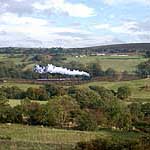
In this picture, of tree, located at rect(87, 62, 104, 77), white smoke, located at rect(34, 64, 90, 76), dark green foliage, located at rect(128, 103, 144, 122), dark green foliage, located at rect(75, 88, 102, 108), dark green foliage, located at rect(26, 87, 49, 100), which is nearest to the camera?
dark green foliage, located at rect(128, 103, 144, 122)

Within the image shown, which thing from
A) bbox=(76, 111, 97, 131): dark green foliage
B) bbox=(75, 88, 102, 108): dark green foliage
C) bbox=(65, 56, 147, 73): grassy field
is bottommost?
bbox=(76, 111, 97, 131): dark green foliage

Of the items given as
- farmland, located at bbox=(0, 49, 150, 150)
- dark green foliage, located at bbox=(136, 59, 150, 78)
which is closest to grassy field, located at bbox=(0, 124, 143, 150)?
farmland, located at bbox=(0, 49, 150, 150)

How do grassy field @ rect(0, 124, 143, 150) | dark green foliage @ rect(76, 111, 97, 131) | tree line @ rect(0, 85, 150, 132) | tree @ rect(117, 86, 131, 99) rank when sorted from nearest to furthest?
grassy field @ rect(0, 124, 143, 150), dark green foliage @ rect(76, 111, 97, 131), tree line @ rect(0, 85, 150, 132), tree @ rect(117, 86, 131, 99)

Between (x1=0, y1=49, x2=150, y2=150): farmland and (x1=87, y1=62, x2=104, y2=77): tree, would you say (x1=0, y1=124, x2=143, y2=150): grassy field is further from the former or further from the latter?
(x1=87, y1=62, x2=104, y2=77): tree

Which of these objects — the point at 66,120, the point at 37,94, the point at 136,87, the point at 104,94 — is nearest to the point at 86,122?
the point at 66,120

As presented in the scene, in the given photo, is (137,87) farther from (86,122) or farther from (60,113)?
(86,122)

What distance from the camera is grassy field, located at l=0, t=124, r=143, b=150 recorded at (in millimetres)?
44628

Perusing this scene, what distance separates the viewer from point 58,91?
94.4 metres

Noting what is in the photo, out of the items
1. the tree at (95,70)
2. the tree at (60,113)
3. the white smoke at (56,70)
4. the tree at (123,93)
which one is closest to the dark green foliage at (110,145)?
the tree at (60,113)

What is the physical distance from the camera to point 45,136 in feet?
174

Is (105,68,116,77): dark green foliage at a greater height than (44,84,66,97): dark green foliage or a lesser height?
greater

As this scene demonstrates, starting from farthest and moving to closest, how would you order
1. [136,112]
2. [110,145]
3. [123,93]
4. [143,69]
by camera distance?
[143,69] < [123,93] < [136,112] < [110,145]

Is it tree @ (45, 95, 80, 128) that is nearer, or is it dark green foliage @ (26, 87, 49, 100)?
tree @ (45, 95, 80, 128)

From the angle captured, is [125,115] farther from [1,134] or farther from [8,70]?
[8,70]
